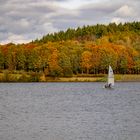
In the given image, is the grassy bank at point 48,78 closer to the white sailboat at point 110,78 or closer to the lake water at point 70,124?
the white sailboat at point 110,78

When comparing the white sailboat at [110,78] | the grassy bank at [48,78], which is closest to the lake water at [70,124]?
the white sailboat at [110,78]

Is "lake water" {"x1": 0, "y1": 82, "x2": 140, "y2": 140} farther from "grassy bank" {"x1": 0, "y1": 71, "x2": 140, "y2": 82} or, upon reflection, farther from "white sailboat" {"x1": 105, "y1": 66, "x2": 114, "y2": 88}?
"grassy bank" {"x1": 0, "y1": 71, "x2": 140, "y2": 82}

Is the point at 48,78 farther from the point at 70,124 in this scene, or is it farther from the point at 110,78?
the point at 70,124

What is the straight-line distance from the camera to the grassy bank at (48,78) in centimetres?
18025

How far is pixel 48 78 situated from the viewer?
189875 millimetres

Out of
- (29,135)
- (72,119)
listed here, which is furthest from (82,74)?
(29,135)

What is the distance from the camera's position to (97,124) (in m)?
48.6

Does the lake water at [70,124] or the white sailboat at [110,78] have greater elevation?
the white sailboat at [110,78]

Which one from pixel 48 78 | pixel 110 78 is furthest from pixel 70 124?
pixel 48 78

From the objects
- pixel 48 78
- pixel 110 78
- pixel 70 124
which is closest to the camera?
pixel 70 124

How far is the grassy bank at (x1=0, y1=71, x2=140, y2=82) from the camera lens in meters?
180

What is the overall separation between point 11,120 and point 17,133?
9.15 meters

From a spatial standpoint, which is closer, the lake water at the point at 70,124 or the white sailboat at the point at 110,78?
the lake water at the point at 70,124

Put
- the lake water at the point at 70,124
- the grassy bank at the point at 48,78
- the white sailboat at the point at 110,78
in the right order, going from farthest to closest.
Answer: the grassy bank at the point at 48,78 → the white sailboat at the point at 110,78 → the lake water at the point at 70,124
